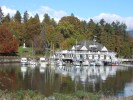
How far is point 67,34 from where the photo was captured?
12556 cm

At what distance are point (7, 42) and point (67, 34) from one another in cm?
2719

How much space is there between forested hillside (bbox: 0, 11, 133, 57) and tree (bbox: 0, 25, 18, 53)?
27.4 feet

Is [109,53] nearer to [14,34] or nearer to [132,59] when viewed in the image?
[132,59]

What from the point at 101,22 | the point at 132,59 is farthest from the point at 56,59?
the point at 101,22

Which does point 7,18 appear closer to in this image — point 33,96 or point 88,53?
point 88,53

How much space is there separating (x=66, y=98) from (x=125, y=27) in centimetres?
12063

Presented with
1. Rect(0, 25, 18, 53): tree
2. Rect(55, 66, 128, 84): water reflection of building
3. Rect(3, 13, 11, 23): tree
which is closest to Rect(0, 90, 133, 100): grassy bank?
Rect(55, 66, 128, 84): water reflection of building

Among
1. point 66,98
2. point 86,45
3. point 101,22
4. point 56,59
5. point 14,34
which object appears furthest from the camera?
point 101,22

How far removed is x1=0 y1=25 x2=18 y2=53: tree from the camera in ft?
341

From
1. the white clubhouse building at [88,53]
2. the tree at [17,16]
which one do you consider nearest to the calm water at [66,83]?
the white clubhouse building at [88,53]

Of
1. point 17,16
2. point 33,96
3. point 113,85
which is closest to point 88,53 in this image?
point 17,16

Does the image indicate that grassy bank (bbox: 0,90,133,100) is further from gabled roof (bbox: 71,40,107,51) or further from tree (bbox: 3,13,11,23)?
tree (bbox: 3,13,11,23)

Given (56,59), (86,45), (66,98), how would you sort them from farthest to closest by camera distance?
1. (86,45)
2. (56,59)
3. (66,98)

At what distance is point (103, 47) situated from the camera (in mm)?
112438
